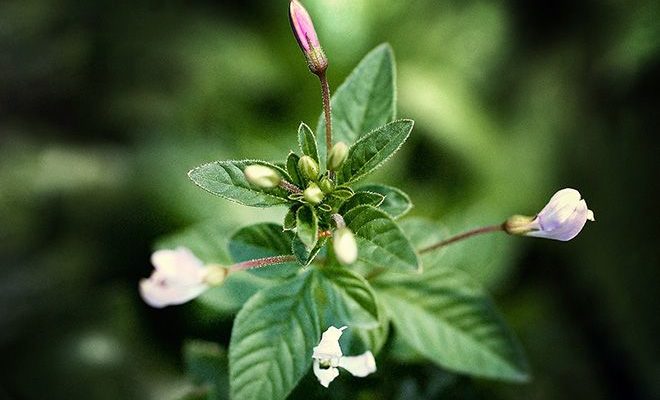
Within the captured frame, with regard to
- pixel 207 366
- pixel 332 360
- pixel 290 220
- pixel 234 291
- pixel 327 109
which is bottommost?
pixel 207 366

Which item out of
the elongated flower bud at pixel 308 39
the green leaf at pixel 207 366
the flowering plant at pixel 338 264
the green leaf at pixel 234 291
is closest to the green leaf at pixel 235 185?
the flowering plant at pixel 338 264

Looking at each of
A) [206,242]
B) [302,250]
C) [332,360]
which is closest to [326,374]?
[332,360]

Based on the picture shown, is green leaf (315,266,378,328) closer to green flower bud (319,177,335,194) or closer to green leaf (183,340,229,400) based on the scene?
green flower bud (319,177,335,194)

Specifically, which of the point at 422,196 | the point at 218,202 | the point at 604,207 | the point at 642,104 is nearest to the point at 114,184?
the point at 218,202

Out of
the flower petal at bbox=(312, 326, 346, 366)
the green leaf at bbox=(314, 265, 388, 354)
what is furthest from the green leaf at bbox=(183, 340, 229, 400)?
the flower petal at bbox=(312, 326, 346, 366)

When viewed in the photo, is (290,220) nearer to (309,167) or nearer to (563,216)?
(309,167)

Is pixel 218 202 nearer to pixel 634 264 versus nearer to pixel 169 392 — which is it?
pixel 169 392

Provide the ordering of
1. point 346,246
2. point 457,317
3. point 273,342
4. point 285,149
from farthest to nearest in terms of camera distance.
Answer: point 285,149
point 457,317
point 273,342
point 346,246

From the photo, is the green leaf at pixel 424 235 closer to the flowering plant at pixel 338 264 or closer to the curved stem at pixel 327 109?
the flowering plant at pixel 338 264
